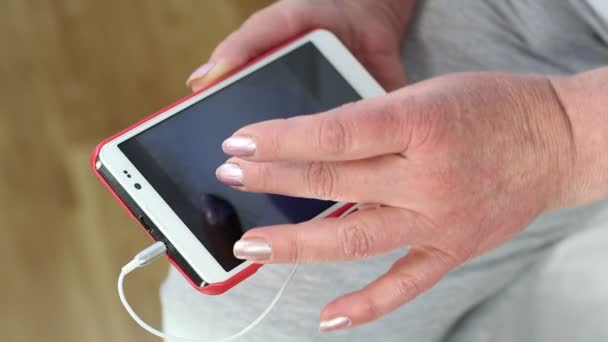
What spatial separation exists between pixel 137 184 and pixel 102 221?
507mm

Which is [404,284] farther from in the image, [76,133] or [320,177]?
[76,133]

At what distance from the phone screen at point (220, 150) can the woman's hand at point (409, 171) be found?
7 centimetres

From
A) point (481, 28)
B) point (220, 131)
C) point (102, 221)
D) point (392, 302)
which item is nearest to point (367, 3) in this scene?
point (481, 28)

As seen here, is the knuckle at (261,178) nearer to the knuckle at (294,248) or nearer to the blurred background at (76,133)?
the knuckle at (294,248)

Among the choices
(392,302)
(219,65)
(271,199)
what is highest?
(219,65)

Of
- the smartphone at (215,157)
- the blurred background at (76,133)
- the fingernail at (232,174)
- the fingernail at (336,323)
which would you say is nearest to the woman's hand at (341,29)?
the smartphone at (215,157)

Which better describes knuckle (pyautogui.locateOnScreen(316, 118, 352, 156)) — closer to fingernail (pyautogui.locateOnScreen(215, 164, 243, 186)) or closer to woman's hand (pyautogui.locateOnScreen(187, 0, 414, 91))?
fingernail (pyautogui.locateOnScreen(215, 164, 243, 186))

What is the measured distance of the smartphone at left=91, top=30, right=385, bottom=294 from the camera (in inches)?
20.9

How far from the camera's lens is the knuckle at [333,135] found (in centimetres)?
45

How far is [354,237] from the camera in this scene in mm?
479

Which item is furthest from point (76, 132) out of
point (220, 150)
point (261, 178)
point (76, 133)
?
point (261, 178)

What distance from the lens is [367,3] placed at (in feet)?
2.25

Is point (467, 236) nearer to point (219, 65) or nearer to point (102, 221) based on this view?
point (219, 65)

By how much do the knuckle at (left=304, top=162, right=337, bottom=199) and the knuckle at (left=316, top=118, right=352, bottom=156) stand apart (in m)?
0.03
